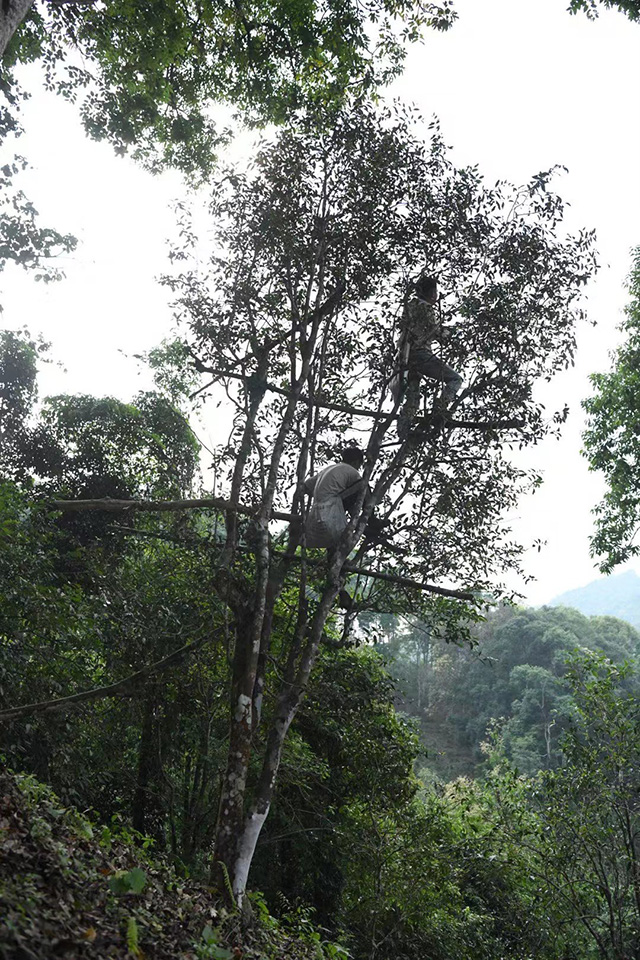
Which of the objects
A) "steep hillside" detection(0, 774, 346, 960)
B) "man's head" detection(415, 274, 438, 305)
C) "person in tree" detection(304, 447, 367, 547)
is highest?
"man's head" detection(415, 274, 438, 305)

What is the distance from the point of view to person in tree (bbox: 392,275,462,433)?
580 centimetres

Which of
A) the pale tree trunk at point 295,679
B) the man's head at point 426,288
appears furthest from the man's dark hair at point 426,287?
the pale tree trunk at point 295,679

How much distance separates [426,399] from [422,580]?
1.59 metres

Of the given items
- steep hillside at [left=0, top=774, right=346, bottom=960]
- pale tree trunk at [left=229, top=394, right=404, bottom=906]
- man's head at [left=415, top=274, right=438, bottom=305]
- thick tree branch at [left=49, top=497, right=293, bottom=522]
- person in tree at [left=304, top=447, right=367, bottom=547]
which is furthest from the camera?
man's head at [left=415, top=274, right=438, bottom=305]

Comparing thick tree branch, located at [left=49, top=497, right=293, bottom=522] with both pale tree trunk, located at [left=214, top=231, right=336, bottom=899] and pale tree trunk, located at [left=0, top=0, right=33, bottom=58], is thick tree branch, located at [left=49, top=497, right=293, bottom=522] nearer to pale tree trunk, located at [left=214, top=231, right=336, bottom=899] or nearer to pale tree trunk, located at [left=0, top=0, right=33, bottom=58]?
pale tree trunk, located at [left=214, top=231, right=336, bottom=899]

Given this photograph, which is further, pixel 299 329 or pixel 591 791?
pixel 591 791

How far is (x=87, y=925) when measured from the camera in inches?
96.9

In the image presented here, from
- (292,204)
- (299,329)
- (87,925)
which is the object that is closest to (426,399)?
(299,329)

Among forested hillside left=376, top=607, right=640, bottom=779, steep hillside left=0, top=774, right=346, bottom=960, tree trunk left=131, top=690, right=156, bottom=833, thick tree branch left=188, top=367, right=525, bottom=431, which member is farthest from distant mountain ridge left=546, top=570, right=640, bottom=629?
steep hillside left=0, top=774, right=346, bottom=960

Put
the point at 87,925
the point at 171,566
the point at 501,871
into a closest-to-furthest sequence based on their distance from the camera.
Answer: the point at 87,925, the point at 171,566, the point at 501,871

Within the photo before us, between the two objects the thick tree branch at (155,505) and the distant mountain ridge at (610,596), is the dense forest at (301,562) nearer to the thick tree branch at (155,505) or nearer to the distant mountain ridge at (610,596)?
the thick tree branch at (155,505)

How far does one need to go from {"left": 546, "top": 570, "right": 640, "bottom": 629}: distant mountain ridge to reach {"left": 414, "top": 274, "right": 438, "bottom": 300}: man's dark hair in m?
153

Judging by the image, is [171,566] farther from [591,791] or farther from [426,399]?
A: [591,791]

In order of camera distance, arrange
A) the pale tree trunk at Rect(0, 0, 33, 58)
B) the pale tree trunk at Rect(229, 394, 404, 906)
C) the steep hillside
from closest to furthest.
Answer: the steep hillside
the pale tree trunk at Rect(0, 0, 33, 58)
the pale tree trunk at Rect(229, 394, 404, 906)
